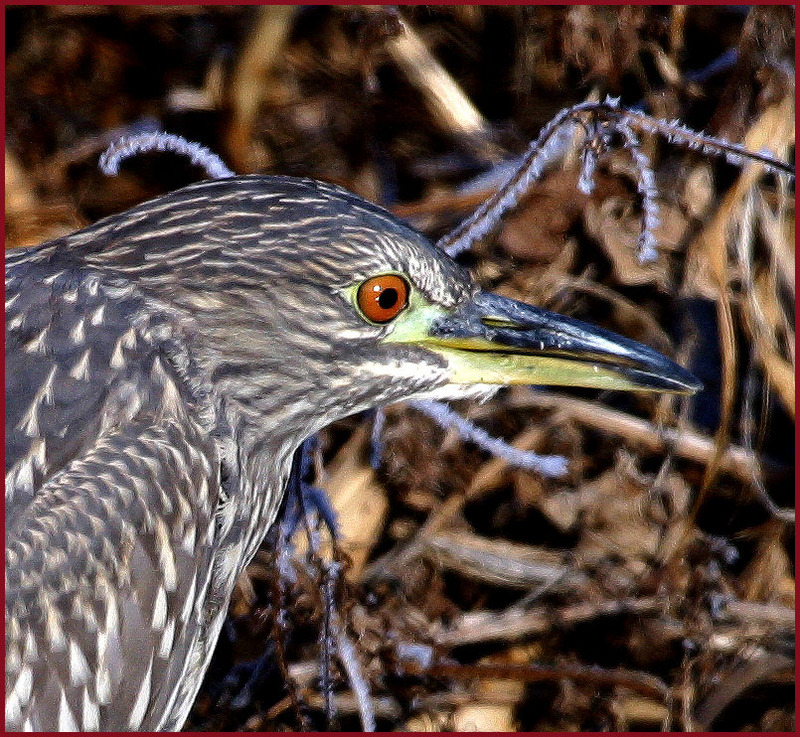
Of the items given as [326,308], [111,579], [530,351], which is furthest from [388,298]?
[111,579]

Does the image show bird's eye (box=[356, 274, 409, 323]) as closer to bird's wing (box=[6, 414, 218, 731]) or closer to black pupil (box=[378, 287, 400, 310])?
black pupil (box=[378, 287, 400, 310])

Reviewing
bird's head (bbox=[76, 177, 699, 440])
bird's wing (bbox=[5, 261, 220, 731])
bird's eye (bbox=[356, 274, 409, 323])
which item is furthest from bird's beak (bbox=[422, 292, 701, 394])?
bird's wing (bbox=[5, 261, 220, 731])

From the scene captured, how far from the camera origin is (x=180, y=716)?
2490mm

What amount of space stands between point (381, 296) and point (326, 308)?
0.11 m

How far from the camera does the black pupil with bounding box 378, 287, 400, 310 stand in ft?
7.72

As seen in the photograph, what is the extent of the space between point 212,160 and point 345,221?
584 millimetres

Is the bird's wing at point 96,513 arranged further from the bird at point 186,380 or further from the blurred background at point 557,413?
the blurred background at point 557,413

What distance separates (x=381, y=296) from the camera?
2.35 metres

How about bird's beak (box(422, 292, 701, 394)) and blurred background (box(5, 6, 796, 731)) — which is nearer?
bird's beak (box(422, 292, 701, 394))

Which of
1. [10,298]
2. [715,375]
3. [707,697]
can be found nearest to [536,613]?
[707,697]

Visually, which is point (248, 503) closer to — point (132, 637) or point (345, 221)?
point (132, 637)

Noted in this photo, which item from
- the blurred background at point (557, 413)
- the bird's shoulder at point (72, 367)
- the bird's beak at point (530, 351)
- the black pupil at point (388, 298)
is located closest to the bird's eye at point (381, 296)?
the black pupil at point (388, 298)

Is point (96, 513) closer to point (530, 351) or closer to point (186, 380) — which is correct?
point (186, 380)

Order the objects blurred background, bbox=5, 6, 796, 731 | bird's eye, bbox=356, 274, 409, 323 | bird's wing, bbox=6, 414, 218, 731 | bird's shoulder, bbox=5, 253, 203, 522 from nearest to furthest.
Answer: bird's wing, bbox=6, 414, 218, 731
bird's shoulder, bbox=5, 253, 203, 522
bird's eye, bbox=356, 274, 409, 323
blurred background, bbox=5, 6, 796, 731
